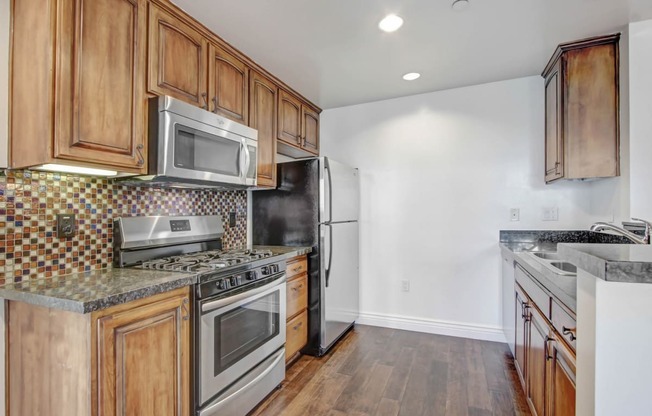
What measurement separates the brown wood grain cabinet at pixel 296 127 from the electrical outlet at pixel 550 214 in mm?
2236

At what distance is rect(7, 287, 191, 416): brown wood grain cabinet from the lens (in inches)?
47.0

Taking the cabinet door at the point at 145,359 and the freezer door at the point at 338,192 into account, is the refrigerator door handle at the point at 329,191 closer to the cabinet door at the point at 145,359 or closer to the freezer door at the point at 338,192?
the freezer door at the point at 338,192

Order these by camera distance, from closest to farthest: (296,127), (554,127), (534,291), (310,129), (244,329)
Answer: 1. (534,291)
2. (244,329)
3. (554,127)
4. (296,127)
5. (310,129)

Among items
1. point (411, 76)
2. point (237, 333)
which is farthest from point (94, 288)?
point (411, 76)

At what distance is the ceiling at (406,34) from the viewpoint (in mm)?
1833

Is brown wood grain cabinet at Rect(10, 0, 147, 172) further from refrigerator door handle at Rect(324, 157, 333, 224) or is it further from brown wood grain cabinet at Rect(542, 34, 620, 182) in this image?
brown wood grain cabinet at Rect(542, 34, 620, 182)

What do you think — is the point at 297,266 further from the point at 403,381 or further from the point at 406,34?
the point at 406,34

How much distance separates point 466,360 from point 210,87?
277cm

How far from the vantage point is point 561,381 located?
1255mm

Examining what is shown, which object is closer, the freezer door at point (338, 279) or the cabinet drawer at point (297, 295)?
the cabinet drawer at point (297, 295)

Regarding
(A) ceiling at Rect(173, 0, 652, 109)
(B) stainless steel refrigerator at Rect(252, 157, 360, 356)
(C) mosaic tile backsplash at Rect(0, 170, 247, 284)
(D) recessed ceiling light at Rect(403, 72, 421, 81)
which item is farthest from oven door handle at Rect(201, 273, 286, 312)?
(D) recessed ceiling light at Rect(403, 72, 421, 81)

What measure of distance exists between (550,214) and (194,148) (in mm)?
2860

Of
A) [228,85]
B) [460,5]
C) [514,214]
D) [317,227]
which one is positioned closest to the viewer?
[460,5]

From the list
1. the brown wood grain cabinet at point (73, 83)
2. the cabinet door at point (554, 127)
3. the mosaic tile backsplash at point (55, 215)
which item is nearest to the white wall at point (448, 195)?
the cabinet door at point (554, 127)
